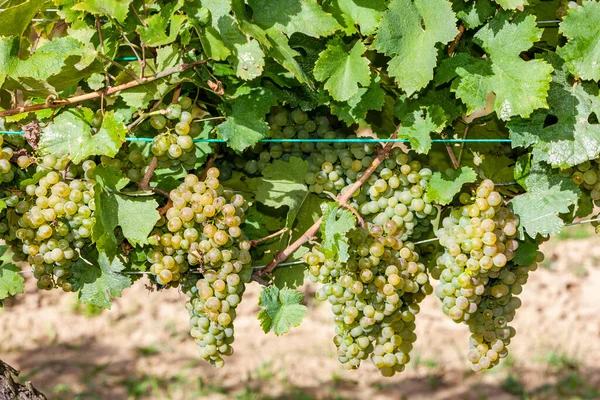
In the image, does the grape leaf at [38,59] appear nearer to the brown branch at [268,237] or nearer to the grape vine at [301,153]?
the grape vine at [301,153]

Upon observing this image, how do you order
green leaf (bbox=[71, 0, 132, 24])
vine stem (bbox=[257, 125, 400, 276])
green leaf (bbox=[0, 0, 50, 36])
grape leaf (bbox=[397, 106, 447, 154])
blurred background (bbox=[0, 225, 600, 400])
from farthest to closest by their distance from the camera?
blurred background (bbox=[0, 225, 600, 400]) → vine stem (bbox=[257, 125, 400, 276]) → grape leaf (bbox=[397, 106, 447, 154]) → green leaf (bbox=[0, 0, 50, 36]) → green leaf (bbox=[71, 0, 132, 24])

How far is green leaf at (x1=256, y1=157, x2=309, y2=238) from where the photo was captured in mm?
1829

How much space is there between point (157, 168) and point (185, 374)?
273 cm

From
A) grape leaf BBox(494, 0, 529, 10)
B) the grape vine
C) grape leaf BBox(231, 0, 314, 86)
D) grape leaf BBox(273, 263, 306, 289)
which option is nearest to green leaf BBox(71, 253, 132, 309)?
the grape vine

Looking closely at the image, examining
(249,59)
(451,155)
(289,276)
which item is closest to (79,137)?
(249,59)

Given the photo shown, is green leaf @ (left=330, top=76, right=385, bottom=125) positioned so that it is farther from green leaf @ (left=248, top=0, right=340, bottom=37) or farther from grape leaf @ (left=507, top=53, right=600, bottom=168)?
grape leaf @ (left=507, top=53, right=600, bottom=168)

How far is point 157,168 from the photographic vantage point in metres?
1.77

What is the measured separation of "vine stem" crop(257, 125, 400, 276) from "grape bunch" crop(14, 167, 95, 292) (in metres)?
0.43

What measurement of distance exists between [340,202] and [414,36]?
1.35ft

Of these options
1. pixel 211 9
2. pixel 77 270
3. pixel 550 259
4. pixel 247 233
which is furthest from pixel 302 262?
pixel 550 259

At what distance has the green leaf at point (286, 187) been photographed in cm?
183

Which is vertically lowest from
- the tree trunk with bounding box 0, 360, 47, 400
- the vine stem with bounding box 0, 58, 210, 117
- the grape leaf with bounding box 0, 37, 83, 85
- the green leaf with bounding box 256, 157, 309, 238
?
the tree trunk with bounding box 0, 360, 47, 400

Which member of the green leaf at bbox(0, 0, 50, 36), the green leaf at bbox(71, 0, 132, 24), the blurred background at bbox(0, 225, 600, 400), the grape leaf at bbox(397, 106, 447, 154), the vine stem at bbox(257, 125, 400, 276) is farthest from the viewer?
the blurred background at bbox(0, 225, 600, 400)

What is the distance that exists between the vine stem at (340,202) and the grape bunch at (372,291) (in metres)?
0.04
